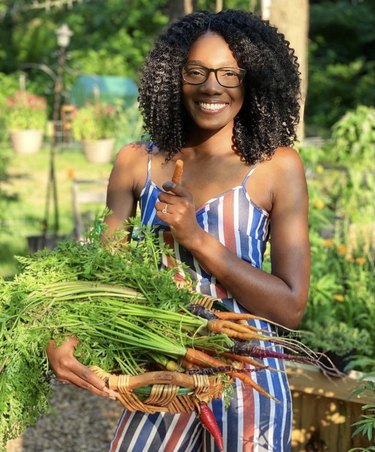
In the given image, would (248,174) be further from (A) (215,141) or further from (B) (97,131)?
(B) (97,131)

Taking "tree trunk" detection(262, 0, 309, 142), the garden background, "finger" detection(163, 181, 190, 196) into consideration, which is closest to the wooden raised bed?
the garden background

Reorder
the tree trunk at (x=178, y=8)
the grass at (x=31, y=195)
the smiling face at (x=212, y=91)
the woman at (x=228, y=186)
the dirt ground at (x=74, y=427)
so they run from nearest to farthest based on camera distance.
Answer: the woman at (x=228, y=186) < the smiling face at (x=212, y=91) < the dirt ground at (x=74, y=427) < the tree trunk at (x=178, y=8) < the grass at (x=31, y=195)

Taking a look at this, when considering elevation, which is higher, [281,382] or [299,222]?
[299,222]

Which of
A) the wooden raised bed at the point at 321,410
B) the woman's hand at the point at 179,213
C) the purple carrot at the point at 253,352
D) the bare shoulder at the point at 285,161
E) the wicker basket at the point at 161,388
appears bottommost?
the wooden raised bed at the point at 321,410

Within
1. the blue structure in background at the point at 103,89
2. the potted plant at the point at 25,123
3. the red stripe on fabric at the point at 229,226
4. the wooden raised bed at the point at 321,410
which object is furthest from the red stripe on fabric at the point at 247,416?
the blue structure in background at the point at 103,89

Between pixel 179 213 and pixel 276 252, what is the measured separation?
1.01ft

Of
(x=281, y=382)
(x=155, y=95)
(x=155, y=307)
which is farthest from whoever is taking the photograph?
(x=155, y=95)

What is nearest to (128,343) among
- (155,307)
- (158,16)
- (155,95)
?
(155,307)

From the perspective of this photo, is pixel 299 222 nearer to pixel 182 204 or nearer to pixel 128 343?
pixel 182 204

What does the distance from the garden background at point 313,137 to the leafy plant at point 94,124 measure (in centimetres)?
5

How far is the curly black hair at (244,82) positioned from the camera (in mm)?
2361

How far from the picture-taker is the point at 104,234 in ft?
7.57

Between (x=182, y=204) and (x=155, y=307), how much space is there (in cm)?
25

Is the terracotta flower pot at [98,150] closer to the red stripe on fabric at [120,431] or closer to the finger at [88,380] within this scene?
the red stripe on fabric at [120,431]
